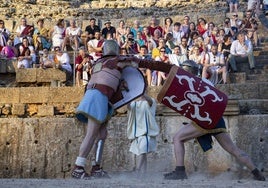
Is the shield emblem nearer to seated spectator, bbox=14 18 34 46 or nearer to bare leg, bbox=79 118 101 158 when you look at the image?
bare leg, bbox=79 118 101 158

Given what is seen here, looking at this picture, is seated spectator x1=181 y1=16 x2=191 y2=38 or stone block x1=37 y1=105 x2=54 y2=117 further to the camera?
seated spectator x1=181 y1=16 x2=191 y2=38

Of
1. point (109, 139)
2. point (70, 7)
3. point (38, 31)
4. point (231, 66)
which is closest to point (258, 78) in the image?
point (231, 66)

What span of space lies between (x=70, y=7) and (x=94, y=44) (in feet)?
27.1

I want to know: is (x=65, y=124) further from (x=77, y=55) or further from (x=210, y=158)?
(x=77, y=55)

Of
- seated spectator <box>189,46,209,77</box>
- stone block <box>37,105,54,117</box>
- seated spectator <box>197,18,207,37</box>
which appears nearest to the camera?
stone block <box>37,105,54,117</box>

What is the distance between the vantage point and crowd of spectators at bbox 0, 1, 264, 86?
16.4 meters

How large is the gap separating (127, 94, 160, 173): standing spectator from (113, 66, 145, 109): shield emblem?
122cm

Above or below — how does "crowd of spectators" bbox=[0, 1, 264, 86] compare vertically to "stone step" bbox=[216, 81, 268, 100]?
above

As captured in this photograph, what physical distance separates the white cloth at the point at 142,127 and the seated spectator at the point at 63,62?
4.96m

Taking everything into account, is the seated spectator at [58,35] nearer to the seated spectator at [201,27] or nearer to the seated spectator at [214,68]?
the seated spectator at [201,27]

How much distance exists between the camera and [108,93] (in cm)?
1010

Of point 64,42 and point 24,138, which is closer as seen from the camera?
point 24,138

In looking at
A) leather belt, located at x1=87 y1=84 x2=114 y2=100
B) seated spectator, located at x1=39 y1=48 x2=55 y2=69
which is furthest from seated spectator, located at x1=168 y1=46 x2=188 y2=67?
leather belt, located at x1=87 y1=84 x2=114 y2=100

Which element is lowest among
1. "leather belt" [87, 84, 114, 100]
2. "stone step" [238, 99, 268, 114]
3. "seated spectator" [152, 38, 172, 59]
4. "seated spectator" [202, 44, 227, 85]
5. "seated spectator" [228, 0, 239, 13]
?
"stone step" [238, 99, 268, 114]
